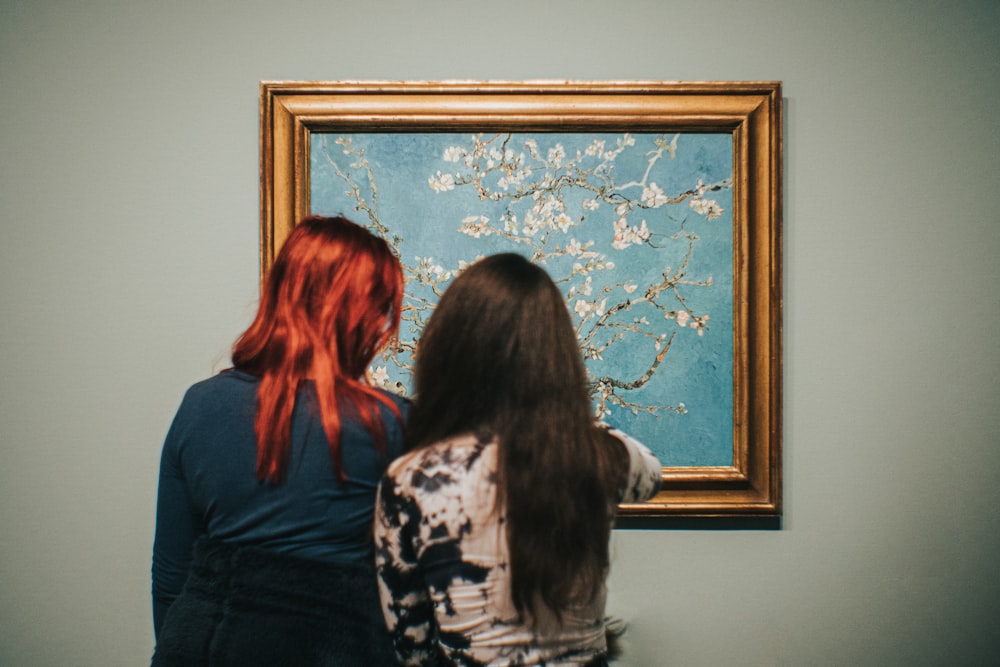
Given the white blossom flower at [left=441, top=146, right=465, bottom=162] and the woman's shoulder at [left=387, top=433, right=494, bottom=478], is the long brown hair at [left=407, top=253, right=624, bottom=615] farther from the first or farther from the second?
the white blossom flower at [left=441, top=146, right=465, bottom=162]

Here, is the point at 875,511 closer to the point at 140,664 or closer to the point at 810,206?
the point at 810,206

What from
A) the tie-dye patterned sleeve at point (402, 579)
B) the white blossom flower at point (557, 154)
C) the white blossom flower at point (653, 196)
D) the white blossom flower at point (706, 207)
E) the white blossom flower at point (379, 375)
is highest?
the white blossom flower at point (557, 154)

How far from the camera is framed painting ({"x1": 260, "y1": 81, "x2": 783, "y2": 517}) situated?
113 centimetres

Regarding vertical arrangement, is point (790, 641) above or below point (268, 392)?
below

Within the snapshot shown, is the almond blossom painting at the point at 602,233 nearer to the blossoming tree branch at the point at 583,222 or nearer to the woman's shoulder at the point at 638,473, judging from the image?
the blossoming tree branch at the point at 583,222

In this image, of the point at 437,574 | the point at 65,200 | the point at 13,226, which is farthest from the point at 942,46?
the point at 13,226

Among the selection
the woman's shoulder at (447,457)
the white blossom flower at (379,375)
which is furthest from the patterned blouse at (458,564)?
the white blossom flower at (379,375)

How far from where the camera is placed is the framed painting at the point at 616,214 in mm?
1132

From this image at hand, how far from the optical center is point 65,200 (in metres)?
1.17

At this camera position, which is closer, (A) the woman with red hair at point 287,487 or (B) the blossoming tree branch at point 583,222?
(A) the woman with red hair at point 287,487

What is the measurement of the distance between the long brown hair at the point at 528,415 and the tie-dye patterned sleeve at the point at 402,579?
0.25 ft

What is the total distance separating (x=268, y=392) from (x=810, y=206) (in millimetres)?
1053

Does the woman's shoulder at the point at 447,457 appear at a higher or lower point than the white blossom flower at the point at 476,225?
lower

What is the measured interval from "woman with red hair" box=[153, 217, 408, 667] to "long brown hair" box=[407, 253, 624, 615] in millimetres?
99
